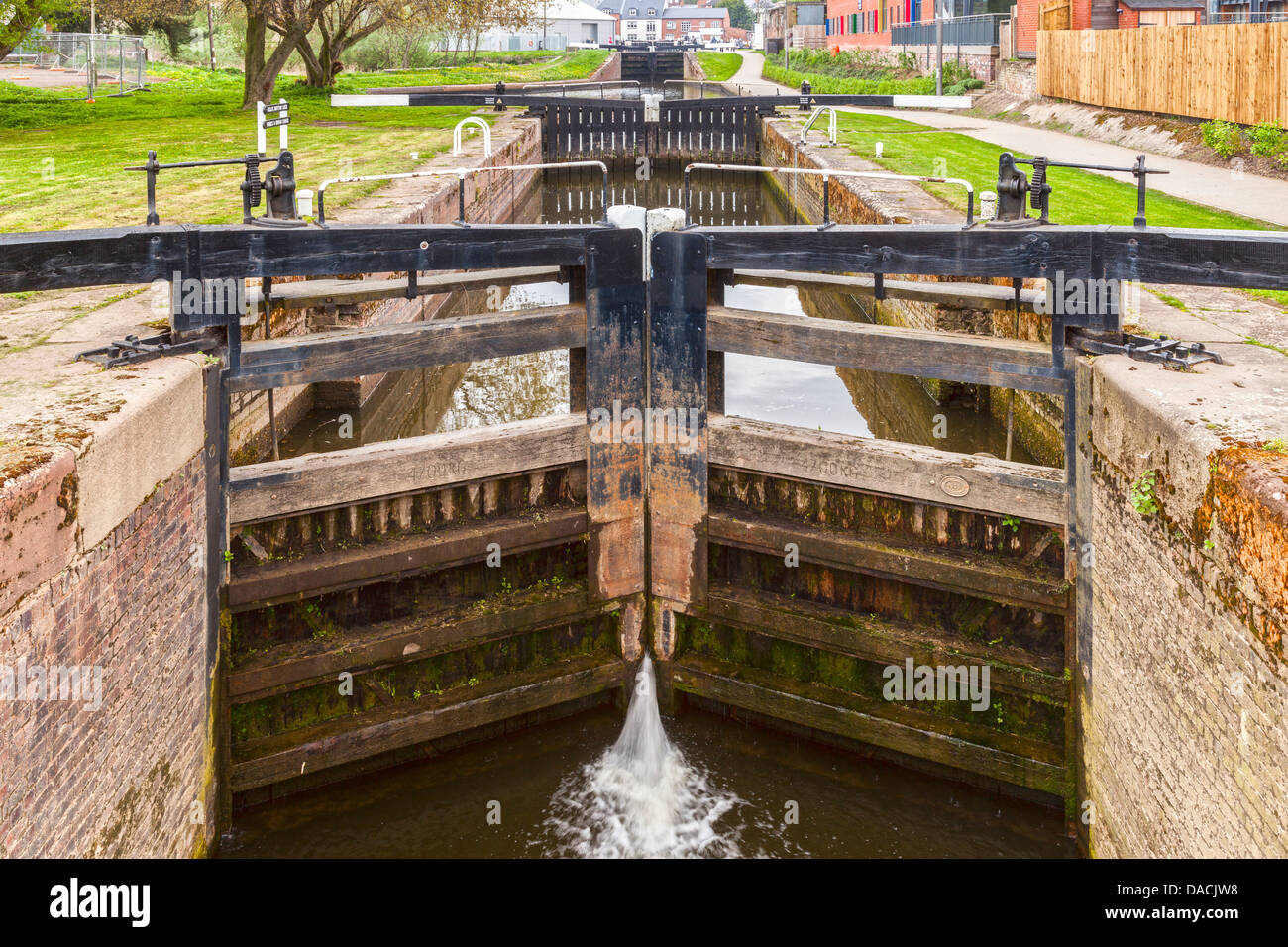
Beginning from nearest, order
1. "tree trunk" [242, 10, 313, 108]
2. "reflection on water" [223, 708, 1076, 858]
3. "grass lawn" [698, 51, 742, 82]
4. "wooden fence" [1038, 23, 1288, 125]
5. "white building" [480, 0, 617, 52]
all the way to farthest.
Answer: "reflection on water" [223, 708, 1076, 858], "wooden fence" [1038, 23, 1288, 125], "tree trunk" [242, 10, 313, 108], "grass lawn" [698, 51, 742, 82], "white building" [480, 0, 617, 52]

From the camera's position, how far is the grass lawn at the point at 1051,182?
12336mm

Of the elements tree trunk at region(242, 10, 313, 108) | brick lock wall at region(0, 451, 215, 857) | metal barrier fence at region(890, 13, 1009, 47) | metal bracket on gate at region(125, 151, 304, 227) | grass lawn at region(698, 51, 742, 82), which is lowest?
brick lock wall at region(0, 451, 215, 857)

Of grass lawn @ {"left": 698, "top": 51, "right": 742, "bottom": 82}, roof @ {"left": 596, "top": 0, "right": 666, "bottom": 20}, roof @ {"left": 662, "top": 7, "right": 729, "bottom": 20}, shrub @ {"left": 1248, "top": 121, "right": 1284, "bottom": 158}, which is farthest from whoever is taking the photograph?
roof @ {"left": 662, "top": 7, "right": 729, "bottom": 20}

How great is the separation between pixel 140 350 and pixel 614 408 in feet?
9.99

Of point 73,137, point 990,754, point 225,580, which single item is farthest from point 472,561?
point 73,137

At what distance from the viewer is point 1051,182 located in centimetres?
1554

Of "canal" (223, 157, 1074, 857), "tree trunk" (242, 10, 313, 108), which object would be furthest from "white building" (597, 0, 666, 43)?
"canal" (223, 157, 1074, 857)

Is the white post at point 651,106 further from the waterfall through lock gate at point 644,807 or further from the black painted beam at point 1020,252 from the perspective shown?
the waterfall through lock gate at point 644,807

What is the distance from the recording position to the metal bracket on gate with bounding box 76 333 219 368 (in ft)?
21.7

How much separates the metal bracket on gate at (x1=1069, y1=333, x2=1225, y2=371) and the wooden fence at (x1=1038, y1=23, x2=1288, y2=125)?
15248 mm

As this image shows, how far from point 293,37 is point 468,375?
1960 centimetres

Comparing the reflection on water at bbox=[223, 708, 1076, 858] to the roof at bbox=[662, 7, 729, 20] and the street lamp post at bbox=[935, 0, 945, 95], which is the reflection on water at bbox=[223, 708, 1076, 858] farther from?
the roof at bbox=[662, 7, 729, 20]

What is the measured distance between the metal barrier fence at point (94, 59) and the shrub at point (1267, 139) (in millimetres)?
30284

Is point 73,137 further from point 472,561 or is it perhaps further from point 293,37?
point 472,561
